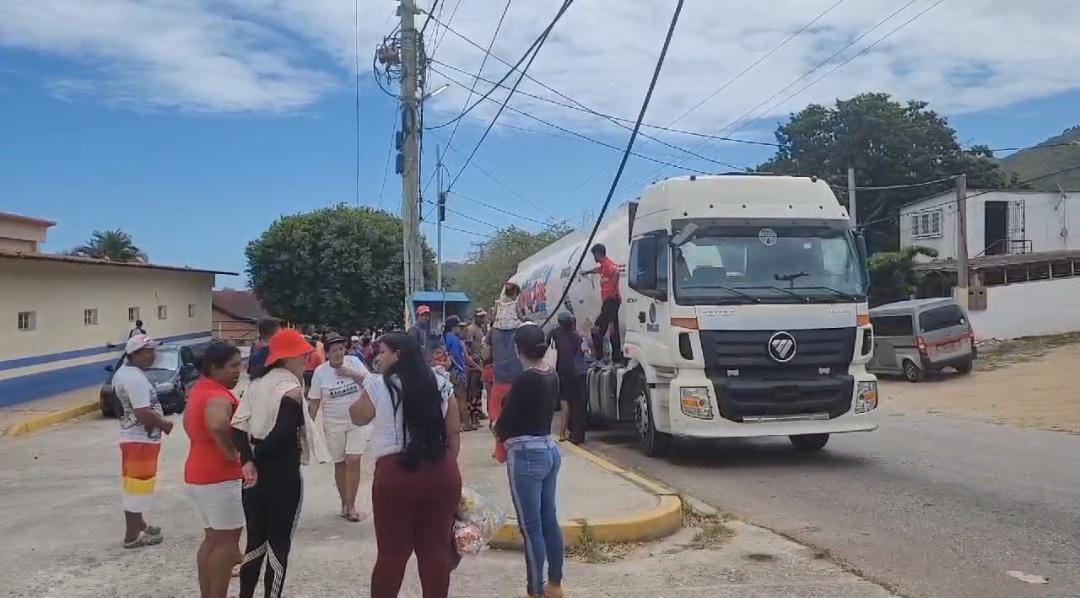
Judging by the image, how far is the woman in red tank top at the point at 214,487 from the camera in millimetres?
5207

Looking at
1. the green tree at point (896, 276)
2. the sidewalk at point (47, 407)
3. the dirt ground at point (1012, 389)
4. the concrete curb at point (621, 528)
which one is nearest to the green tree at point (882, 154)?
the green tree at point (896, 276)

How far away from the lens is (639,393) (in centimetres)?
1205

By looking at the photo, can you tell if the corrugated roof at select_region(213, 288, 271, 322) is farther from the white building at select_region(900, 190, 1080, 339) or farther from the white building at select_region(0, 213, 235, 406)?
the white building at select_region(900, 190, 1080, 339)

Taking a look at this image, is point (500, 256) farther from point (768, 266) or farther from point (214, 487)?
point (214, 487)

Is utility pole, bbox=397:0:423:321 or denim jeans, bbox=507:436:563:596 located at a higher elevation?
utility pole, bbox=397:0:423:321

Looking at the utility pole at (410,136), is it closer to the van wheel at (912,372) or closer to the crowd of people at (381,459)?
the crowd of people at (381,459)

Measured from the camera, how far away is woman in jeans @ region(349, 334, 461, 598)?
15.3 feet

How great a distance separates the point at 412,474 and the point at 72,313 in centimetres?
2405

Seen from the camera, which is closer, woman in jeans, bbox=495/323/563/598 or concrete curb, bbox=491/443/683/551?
woman in jeans, bbox=495/323/563/598

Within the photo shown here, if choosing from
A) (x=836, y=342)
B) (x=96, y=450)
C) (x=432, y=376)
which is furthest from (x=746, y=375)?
(x=96, y=450)

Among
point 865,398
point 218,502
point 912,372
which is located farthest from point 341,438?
point 912,372

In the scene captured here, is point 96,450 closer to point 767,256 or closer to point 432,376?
point 767,256

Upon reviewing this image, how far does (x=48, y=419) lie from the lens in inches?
738

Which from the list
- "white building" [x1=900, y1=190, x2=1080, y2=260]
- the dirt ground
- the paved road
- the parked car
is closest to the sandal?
the paved road
